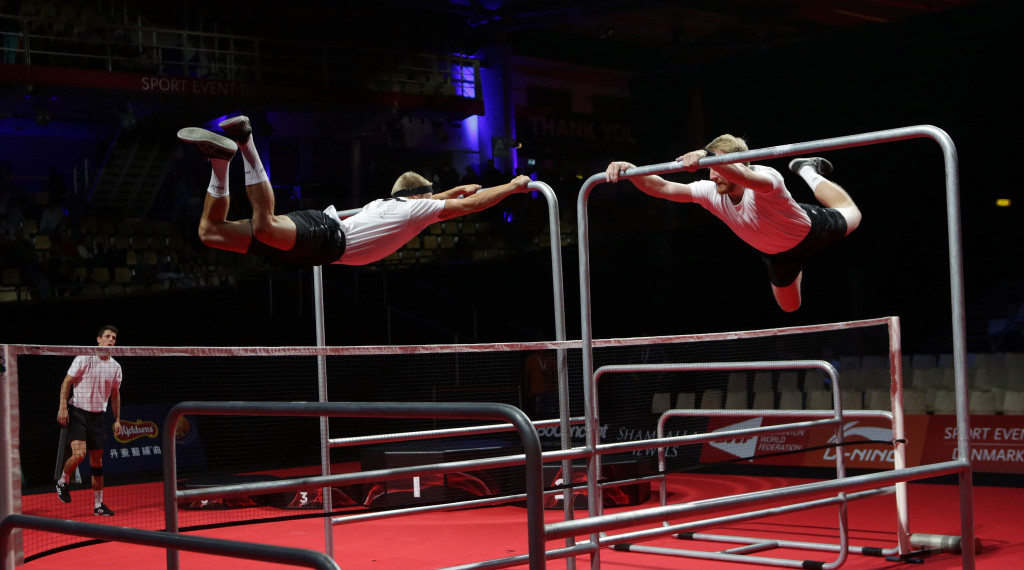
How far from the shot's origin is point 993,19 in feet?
39.0

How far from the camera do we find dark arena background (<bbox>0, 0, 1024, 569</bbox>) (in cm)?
776

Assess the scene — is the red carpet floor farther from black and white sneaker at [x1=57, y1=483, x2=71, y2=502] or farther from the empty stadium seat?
the empty stadium seat

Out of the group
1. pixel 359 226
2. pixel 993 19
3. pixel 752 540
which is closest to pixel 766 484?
pixel 752 540

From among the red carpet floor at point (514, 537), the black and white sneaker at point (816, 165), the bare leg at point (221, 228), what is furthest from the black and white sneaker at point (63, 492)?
the black and white sneaker at point (816, 165)

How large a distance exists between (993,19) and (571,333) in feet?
22.9

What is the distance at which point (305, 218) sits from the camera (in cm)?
437

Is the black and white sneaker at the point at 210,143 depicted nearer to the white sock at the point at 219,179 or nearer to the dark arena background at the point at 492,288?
the white sock at the point at 219,179

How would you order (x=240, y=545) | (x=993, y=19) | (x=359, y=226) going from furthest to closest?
(x=993, y=19) → (x=359, y=226) → (x=240, y=545)

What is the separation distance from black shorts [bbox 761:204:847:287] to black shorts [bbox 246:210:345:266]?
212cm

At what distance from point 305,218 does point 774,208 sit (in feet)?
6.85

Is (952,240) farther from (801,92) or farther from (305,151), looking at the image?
(305,151)

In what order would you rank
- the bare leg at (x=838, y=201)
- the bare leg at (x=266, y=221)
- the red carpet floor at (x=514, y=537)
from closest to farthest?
1. the bare leg at (x=266, y=221)
2. the bare leg at (x=838, y=201)
3. the red carpet floor at (x=514, y=537)

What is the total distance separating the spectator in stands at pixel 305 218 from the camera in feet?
12.8

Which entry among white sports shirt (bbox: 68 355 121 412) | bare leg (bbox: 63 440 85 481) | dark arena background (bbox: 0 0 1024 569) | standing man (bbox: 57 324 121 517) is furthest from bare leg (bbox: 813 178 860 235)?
bare leg (bbox: 63 440 85 481)
